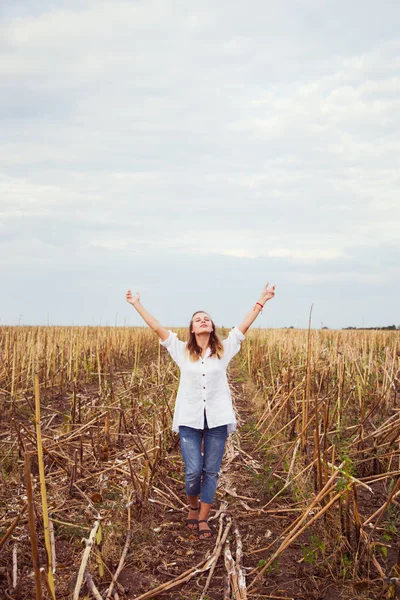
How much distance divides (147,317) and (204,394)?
73 centimetres

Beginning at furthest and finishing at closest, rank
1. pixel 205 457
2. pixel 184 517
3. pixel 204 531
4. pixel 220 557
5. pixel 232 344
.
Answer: pixel 184 517 < pixel 232 344 < pixel 205 457 < pixel 204 531 < pixel 220 557

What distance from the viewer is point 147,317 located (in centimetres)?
423

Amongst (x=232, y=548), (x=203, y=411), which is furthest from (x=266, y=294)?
(x=232, y=548)

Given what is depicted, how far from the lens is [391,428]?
4.44m

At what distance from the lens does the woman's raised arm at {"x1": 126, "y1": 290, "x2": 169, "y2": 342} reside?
4.14 m

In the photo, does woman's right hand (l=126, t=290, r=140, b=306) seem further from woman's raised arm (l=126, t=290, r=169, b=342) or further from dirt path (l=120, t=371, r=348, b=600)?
dirt path (l=120, t=371, r=348, b=600)

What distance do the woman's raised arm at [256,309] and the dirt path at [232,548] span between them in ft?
4.39

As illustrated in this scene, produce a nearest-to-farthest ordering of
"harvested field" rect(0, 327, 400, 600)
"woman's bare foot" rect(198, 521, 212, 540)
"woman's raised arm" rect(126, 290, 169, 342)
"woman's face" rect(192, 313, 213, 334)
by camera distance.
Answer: "harvested field" rect(0, 327, 400, 600) < "woman's bare foot" rect(198, 521, 212, 540) < "woman's face" rect(192, 313, 213, 334) < "woman's raised arm" rect(126, 290, 169, 342)

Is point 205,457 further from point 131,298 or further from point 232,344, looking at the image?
point 131,298

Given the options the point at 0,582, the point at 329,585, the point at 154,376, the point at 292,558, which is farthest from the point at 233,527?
the point at 154,376

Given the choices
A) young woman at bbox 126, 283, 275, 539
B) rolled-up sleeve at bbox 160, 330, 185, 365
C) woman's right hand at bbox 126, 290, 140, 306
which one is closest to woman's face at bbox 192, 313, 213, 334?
young woman at bbox 126, 283, 275, 539

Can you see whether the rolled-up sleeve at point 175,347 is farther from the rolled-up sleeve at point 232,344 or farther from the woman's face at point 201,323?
the rolled-up sleeve at point 232,344

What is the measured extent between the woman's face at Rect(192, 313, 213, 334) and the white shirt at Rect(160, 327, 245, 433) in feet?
0.55

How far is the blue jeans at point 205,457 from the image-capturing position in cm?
396
